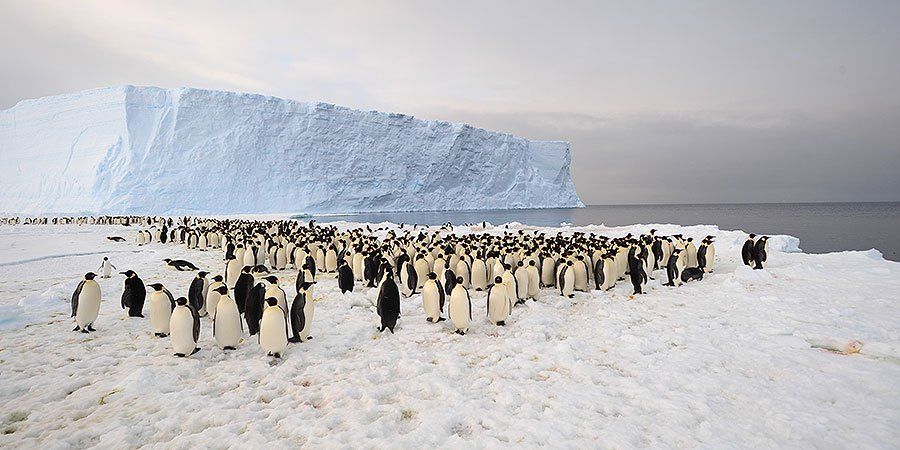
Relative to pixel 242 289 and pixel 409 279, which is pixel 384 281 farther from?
pixel 409 279

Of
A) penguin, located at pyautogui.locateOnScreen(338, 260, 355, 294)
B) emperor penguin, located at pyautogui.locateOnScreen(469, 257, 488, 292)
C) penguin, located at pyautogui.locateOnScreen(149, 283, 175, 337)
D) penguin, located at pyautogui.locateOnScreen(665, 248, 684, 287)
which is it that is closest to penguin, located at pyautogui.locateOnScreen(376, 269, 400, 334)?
penguin, located at pyautogui.locateOnScreen(338, 260, 355, 294)

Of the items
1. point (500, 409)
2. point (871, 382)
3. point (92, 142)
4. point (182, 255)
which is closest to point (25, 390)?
point (500, 409)

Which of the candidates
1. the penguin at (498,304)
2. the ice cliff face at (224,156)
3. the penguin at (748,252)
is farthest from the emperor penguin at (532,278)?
the ice cliff face at (224,156)

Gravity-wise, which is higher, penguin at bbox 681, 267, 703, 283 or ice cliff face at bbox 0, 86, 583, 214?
ice cliff face at bbox 0, 86, 583, 214

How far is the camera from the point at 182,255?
12273mm

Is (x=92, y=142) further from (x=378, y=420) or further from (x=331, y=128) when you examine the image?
(x=378, y=420)

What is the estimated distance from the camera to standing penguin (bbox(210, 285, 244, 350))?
4398mm

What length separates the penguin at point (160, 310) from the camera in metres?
4.73

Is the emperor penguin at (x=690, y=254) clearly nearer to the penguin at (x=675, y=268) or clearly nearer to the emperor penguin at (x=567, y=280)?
the penguin at (x=675, y=268)

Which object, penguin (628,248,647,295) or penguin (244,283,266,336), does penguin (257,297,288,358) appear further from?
penguin (628,248,647,295)

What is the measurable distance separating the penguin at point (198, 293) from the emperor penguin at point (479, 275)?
410 cm

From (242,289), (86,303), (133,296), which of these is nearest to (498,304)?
(242,289)

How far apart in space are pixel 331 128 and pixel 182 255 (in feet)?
110

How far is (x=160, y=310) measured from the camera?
187 inches
